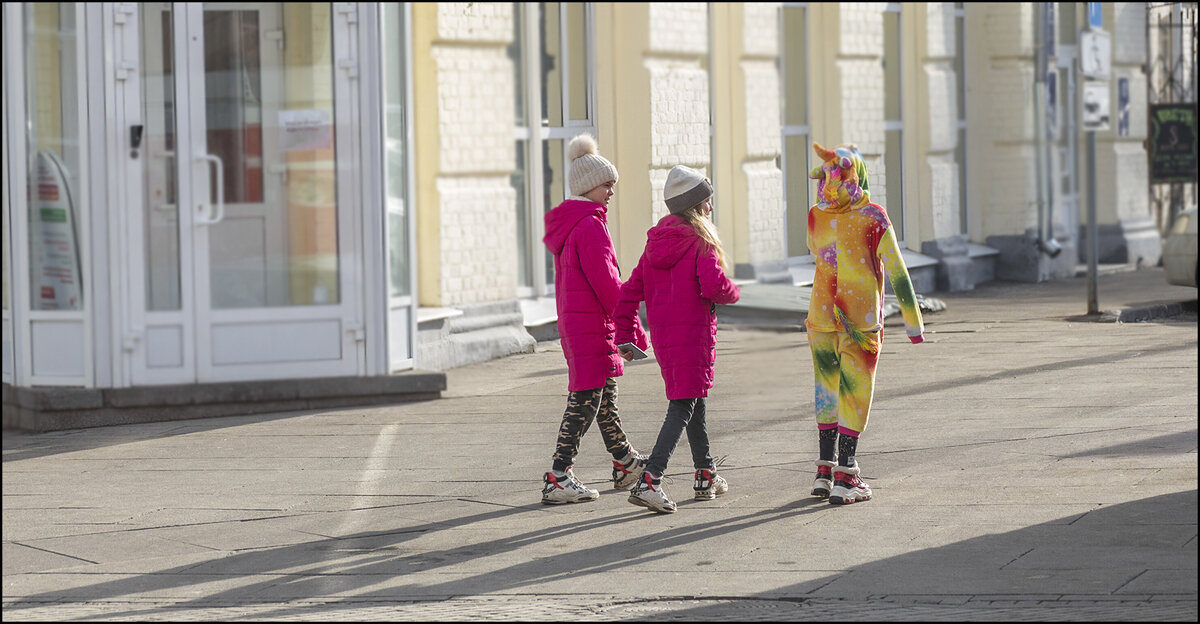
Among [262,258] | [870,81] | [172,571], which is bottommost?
[172,571]

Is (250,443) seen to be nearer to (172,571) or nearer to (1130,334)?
(172,571)

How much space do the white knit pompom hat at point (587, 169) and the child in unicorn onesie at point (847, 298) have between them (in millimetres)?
856

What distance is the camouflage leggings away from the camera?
7.54 m

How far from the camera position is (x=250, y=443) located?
31.4 ft

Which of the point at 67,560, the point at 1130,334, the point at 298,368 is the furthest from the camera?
the point at 1130,334

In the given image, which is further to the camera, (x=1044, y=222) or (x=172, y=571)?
(x=1044, y=222)

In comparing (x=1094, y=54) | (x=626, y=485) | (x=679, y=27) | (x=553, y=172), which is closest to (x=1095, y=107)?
(x=1094, y=54)

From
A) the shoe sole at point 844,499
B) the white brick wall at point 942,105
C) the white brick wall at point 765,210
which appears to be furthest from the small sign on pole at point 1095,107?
the shoe sole at point 844,499

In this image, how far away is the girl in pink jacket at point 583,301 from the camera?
7379mm

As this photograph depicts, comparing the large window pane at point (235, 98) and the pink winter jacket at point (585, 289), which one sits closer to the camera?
the pink winter jacket at point (585, 289)

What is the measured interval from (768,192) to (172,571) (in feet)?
12.7

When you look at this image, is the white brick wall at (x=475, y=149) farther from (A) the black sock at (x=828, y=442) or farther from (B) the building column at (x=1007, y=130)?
(A) the black sock at (x=828, y=442)

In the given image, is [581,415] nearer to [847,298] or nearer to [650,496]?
[650,496]

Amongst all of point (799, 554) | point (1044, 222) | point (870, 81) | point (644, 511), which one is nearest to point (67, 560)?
point (644, 511)
